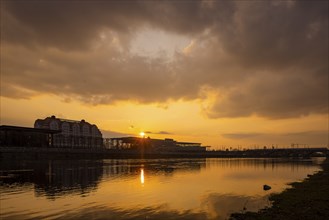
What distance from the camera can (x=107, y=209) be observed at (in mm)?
38375

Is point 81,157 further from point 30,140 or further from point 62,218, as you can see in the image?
point 62,218

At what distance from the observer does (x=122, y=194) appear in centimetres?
5103

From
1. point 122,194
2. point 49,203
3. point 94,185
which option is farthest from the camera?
point 94,185

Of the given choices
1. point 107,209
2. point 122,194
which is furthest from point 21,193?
point 107,209

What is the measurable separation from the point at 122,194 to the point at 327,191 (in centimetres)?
2815

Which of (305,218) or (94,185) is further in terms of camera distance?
(94,185)

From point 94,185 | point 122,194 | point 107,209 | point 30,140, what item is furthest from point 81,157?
point 107,209

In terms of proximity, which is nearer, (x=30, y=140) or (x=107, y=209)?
(x=107, y=209)

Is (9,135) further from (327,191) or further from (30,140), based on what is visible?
(327,191)

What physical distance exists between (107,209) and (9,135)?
169m

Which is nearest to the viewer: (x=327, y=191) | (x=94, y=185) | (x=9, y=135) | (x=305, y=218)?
(x=305, y=218)

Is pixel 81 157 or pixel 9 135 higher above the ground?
pixel 9 135

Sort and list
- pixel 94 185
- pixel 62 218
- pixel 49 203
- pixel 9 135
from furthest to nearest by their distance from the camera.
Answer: pixel 9 135
pixel 94 185
pixel 49 203
pixel 62 218

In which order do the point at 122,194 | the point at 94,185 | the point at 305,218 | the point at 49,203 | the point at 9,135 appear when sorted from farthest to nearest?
1. the point at 9,135
2. the point at 94,185
3. the point at 122,194
4. the point at 49,203
5. the point at 305,218
